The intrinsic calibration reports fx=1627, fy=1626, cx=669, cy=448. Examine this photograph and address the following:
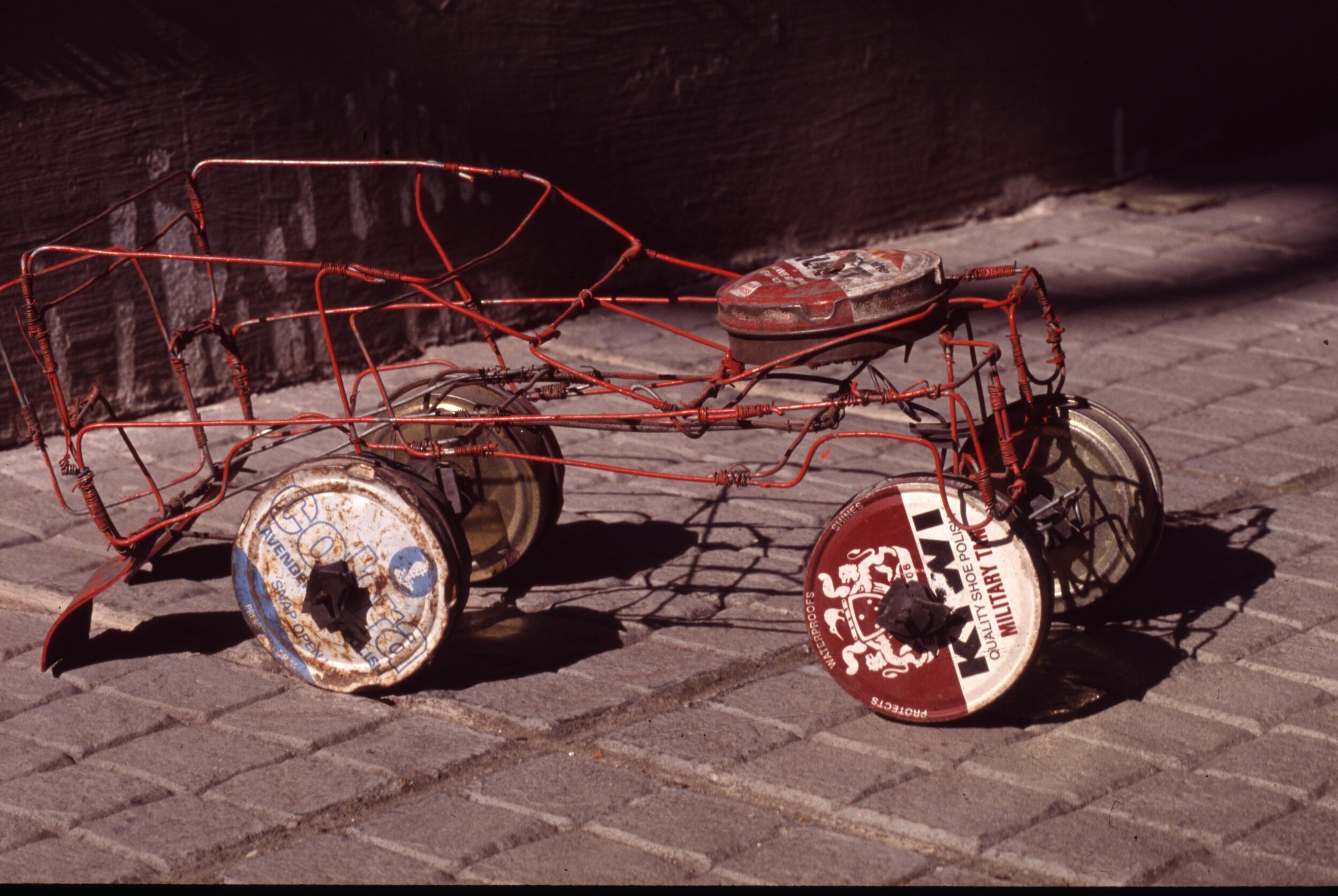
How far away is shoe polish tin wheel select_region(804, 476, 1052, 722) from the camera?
9.85 feet

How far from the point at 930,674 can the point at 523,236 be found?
3357 mm

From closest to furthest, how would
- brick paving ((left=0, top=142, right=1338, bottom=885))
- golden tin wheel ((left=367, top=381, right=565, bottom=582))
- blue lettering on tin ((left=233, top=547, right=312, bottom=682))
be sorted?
brick paving ((left=0, top=142, right=1338, bottom=885)) < blue lettering on tin ((left=233, top=547, right=312, bottom=682)) < golden tin wheel ((left=367, top=381, right=565, bottom=582))

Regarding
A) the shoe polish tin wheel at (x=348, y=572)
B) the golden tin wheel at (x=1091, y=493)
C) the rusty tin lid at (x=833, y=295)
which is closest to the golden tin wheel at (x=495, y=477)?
the shoe polish tin wheel at (x=348, y=572)

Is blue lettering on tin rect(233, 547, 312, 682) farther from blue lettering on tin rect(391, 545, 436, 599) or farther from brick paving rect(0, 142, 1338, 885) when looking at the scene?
blue lettering on tin rect(391, 545, 436, 599)

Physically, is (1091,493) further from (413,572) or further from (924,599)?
(413,572)

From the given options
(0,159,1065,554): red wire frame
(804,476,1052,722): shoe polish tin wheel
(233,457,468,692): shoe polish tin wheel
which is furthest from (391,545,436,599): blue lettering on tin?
(804,476,1052,722): shoe polish tin wheel

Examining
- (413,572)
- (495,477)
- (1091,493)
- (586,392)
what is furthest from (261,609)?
(1091,493)

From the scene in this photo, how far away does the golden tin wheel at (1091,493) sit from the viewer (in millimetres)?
3381

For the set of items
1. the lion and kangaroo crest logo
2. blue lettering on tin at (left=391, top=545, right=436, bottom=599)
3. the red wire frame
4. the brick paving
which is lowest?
the brick paving

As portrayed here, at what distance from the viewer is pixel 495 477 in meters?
3.80

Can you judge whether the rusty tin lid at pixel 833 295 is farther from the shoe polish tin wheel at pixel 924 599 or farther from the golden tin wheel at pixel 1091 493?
the golden tin wheel at pixel 1091 493

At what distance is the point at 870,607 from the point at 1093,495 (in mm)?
640

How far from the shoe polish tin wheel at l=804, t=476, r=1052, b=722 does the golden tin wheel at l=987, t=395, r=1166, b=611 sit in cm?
36

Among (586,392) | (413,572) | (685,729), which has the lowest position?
(685,729)
